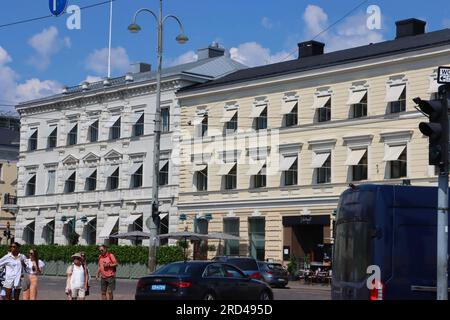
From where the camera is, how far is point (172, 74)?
200 feet

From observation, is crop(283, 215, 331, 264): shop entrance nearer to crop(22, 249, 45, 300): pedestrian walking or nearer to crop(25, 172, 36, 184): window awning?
crop(25, 172, 36, 184): window awning

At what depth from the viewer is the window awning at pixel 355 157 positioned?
50.5 meters

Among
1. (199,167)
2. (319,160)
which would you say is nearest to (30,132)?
(199,167)

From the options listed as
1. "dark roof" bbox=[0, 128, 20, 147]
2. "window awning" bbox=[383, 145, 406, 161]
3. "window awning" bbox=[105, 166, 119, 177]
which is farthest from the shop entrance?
"dark roof" bbox=[0, 128, 20, 147]

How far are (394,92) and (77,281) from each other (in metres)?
29.6

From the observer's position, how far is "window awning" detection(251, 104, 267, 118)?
185ft

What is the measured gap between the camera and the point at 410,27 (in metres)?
53.6

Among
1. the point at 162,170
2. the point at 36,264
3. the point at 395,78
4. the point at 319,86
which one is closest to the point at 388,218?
the point at 36,264

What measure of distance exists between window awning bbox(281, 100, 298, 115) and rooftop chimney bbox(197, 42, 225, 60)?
15147mm

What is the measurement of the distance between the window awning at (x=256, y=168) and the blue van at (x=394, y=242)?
123 ft

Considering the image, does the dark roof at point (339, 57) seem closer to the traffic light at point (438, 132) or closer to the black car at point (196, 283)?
the black car at point (196, 283)

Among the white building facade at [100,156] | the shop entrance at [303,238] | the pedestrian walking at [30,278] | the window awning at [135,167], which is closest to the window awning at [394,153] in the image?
the shop entrance at [303,238]
